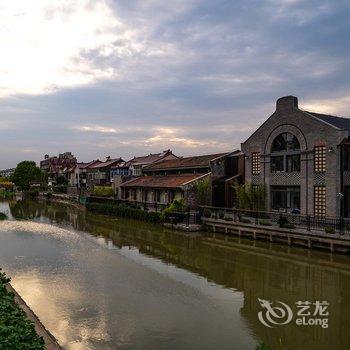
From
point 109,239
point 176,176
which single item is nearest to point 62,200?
point 176,176

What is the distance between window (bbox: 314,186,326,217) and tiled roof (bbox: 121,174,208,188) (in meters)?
13.7

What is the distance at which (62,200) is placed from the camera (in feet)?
260

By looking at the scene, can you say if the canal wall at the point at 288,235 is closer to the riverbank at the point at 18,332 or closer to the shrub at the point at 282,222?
→ the shrub at the point at 282,222

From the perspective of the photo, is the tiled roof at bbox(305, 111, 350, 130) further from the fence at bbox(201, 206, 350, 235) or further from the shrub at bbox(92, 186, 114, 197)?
the shrub at bbox(92, 186, 114, 197)

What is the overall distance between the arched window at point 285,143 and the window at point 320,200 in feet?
13.5

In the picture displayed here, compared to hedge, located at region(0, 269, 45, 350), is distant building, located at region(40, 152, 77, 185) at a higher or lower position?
higher

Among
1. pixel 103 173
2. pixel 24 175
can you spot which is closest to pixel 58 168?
pixel 24 175

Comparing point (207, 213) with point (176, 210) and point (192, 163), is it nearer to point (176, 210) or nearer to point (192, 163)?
point (176, 210)

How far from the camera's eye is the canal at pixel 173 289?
1259 cm

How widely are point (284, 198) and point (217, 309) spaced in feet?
70.7

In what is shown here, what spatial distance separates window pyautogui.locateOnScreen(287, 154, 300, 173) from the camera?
33812 mm

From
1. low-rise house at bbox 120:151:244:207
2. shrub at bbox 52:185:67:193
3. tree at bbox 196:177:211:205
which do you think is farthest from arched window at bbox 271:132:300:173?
shrub at bbox 52:185:67:193

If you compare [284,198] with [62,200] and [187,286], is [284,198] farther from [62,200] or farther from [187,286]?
[62,200]

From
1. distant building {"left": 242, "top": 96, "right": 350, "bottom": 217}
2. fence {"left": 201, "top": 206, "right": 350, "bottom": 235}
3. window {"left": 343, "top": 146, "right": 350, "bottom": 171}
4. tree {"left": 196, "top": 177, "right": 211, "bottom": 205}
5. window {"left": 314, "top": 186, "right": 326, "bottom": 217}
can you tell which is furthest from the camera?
tree {"left": 196, "top": 177, "right": 211, "bottom": 205}
